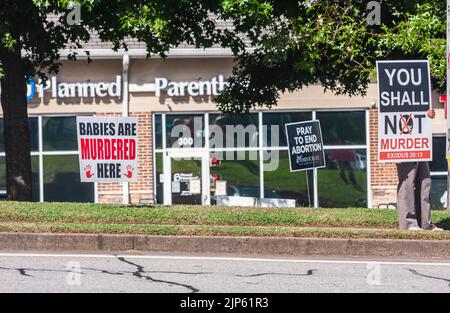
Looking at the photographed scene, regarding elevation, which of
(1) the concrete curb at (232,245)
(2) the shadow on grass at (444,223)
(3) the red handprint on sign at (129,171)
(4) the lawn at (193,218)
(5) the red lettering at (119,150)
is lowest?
(1) the concrete curb at (232,245)

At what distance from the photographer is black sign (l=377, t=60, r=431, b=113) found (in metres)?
13.7

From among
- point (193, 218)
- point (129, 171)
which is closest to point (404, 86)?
point (193, 218)

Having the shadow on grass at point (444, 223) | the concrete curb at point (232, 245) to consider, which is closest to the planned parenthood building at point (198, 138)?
the shadow on grass at point (444, 223)

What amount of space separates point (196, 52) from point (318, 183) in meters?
A: 4.51

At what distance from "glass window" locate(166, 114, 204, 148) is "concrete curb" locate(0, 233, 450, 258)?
511 inches

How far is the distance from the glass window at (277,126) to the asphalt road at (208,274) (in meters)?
13.6

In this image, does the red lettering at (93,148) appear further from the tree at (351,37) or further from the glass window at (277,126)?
the glass window at (277,126)

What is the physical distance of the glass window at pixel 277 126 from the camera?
1008 inches

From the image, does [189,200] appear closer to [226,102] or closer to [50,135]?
[50,135]

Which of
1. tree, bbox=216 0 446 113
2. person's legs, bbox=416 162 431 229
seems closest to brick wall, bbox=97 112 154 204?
tree, bbox=216 0 446 113

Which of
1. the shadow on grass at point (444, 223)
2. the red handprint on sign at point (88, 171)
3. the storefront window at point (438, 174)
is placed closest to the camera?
the shadow on grass at point (444, 223)

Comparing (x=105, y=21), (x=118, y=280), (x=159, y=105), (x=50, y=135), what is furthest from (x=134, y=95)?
(x=118, y=280)

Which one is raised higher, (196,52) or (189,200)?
(196,52)
